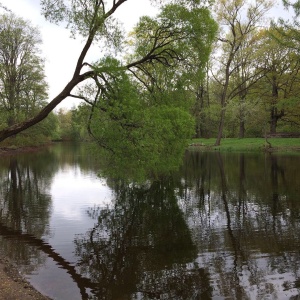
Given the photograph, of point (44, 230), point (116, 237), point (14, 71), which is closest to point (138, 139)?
point (116, 237)

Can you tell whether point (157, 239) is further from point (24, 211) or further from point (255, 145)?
point (255, 145)

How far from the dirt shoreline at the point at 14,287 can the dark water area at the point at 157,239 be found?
0.29m

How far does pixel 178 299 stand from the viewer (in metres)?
7.13

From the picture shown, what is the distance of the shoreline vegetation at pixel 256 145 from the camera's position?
146 feet

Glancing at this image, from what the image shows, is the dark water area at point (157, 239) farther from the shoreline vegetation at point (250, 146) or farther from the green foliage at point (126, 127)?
the shoreline vegetation at point (250, 146)

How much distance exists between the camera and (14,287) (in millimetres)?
7238

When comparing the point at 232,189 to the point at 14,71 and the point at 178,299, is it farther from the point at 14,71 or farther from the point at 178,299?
the point at 14,71

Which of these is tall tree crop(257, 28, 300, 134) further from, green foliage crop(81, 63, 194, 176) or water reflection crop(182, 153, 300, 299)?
green foliage crop(81, 63, 194, 176)

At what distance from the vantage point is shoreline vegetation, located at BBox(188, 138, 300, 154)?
146 feet

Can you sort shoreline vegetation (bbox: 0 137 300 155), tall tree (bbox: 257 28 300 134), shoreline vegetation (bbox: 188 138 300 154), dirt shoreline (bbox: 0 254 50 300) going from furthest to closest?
tall tree (bbox: 257 28 300 134) < shoreline vegetation (bbox: 0 137 300 155) < shoreline vegetation (bbox: 188 138 300 154) < dirt shoreline (bbox: 0 254 50 300)

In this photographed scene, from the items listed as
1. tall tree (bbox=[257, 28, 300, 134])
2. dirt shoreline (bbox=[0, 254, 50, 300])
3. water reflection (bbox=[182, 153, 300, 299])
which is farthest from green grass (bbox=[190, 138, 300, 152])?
dirt shoreline (bbox=[0, 254, 50, 300])

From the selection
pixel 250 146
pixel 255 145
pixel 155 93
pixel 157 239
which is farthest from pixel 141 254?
pixel 250 146

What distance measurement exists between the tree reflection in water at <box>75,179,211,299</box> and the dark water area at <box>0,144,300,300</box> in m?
0.03

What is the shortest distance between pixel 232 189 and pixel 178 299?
14.0 meters
